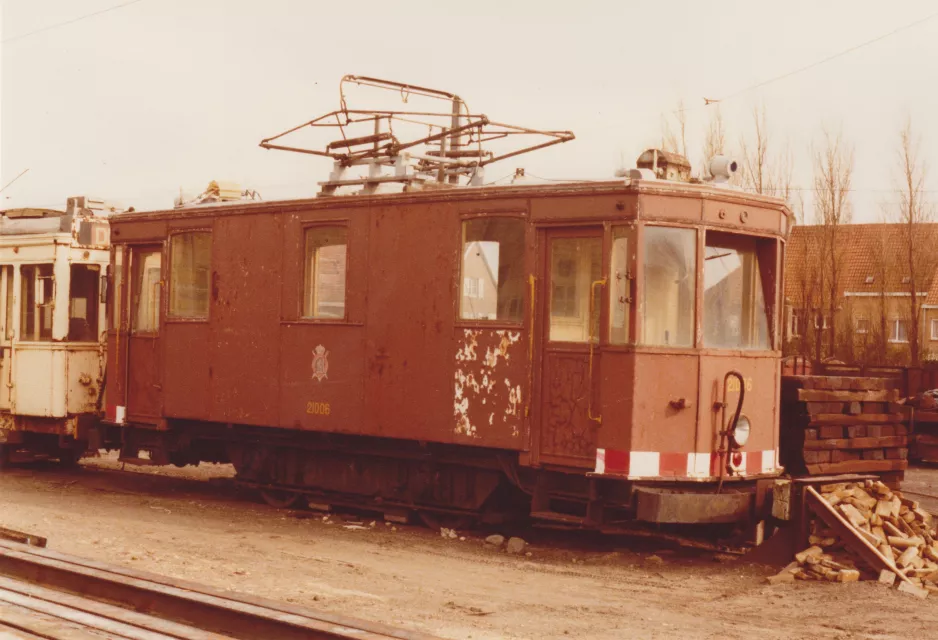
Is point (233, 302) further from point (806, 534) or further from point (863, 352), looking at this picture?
point (863, 352)

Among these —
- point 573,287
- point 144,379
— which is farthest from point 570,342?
point 144,379

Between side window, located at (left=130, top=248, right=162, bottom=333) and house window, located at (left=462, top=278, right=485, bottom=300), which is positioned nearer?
house window, located at (left=462, top=278, right=485, bottom=300)

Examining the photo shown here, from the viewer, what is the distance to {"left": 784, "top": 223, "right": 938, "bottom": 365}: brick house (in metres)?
34.2

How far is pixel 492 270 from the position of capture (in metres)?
11.1

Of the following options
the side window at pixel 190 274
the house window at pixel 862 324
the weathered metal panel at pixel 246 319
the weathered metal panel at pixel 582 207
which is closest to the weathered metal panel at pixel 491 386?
the weathered metal panel at pixel 582 207

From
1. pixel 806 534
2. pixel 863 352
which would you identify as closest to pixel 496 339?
pixel 806 534

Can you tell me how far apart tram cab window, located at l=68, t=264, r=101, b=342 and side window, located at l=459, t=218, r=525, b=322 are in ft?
22.2

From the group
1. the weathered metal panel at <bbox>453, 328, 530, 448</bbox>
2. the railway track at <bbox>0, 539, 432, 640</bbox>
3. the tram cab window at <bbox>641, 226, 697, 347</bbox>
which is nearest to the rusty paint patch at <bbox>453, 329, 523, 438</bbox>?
the weathered metal panel at <bbox>453, 328, 530, 448</bbox>

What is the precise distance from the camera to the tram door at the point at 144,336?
46.8 feet

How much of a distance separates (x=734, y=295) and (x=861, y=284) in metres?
29.9

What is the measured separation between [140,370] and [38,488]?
216cm

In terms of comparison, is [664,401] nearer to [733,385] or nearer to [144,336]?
[733,385]

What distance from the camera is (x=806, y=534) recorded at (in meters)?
10.4

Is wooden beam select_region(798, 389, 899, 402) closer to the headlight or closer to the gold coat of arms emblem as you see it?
the headlight
